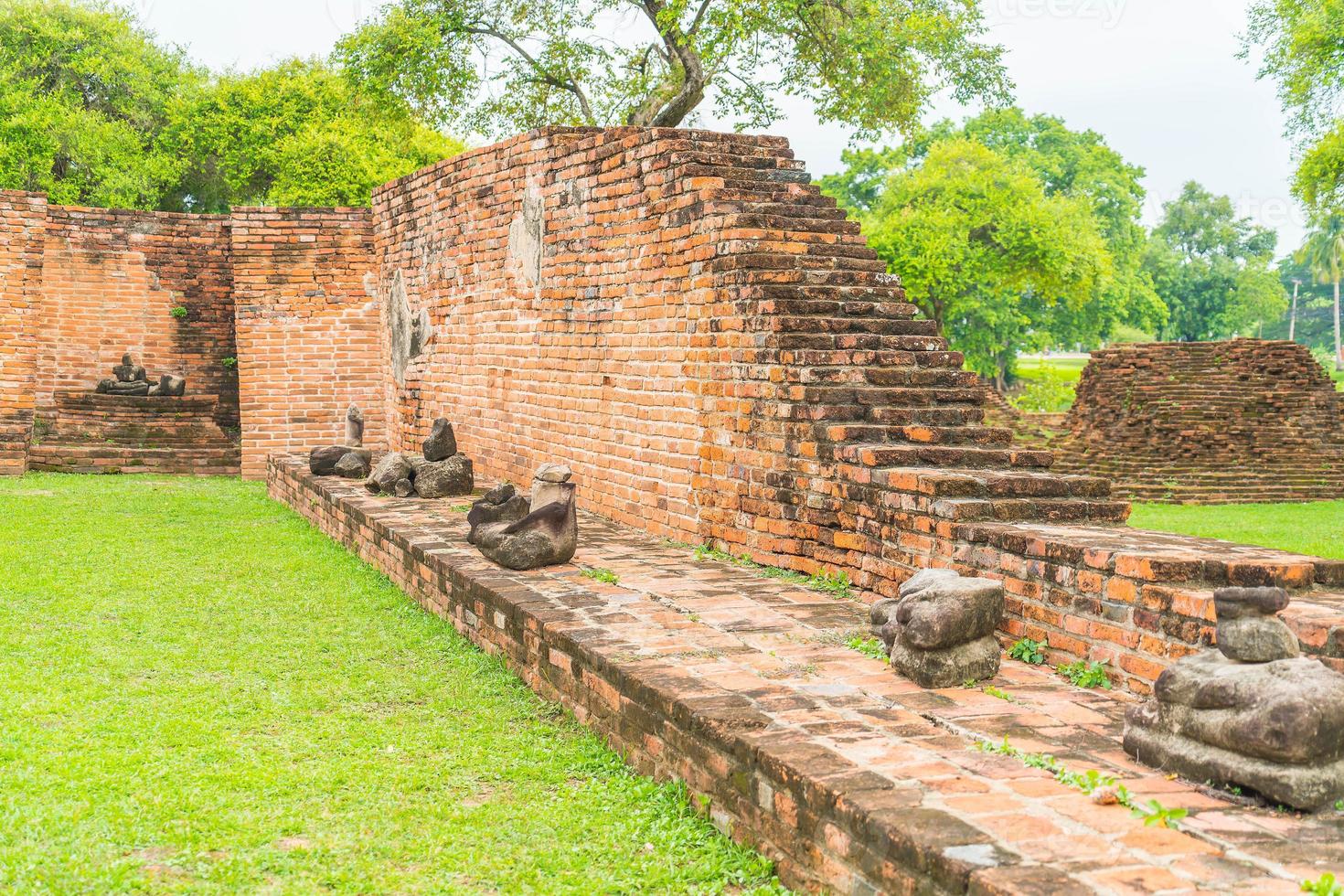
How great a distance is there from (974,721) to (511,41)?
14560 mm

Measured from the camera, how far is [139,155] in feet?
76.8

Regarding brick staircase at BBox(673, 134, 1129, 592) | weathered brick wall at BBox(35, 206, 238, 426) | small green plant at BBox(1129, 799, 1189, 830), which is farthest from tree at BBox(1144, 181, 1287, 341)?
small green plant at BBox(1129, 799, 1189, 830)

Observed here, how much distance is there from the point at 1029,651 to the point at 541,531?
8.24 ft

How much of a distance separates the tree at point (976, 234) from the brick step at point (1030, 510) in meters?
20.9

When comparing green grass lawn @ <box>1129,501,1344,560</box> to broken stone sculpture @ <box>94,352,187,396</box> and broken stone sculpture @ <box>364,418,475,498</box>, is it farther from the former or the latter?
broken stone sculpture @ <box>94,352,187,396</box>

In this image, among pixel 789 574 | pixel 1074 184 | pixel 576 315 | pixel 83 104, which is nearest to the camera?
pixel 789 574

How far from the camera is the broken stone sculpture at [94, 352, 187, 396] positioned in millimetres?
13961

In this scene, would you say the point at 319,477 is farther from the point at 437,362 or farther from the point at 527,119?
the point at 527,119

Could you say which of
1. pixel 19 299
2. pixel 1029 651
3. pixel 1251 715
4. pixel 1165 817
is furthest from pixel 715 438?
pixel 19 299

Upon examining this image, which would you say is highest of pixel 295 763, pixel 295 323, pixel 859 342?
pixel 295 323

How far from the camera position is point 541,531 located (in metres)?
5.65

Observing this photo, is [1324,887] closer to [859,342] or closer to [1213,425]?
[859,342]

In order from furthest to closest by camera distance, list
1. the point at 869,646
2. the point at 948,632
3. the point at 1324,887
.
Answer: the point at 869,646 < the point at 948,632 < the point at 1324,887

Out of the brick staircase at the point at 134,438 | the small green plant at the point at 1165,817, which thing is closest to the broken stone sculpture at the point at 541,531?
the small green plant at the point at 1165,817
